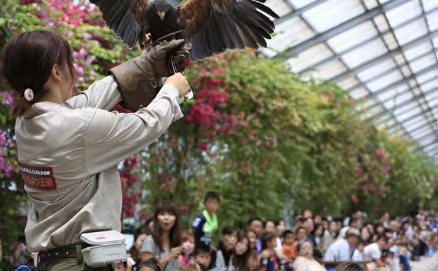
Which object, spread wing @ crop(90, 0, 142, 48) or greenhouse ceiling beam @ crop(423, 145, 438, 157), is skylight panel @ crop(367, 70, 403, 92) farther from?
spread wing @ crop(90, 0, 142, 48)

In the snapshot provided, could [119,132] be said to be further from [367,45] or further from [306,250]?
[367,45]

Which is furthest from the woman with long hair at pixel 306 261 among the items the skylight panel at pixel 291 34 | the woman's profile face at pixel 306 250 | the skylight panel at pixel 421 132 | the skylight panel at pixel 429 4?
the skylight panel at pixel 421 132

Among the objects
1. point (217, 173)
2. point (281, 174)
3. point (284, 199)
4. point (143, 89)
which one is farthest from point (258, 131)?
point (143, 89)

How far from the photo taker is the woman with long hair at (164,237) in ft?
17.1

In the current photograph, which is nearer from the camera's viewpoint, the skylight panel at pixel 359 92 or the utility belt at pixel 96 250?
the utility belt at pixel 96 250

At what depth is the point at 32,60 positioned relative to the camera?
1.88 metres

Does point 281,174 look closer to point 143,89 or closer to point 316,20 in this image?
point 316,20

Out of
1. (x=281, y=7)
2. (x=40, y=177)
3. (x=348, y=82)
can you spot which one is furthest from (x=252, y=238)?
(x=348, y=82)

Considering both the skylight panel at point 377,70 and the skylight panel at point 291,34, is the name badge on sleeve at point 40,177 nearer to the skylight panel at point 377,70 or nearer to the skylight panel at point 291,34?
the skylight panel at point 291,34

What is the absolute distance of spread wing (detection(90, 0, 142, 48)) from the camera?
2471mm

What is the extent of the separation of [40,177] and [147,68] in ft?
1.35

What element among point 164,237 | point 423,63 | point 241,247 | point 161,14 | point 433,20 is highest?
point 433,20

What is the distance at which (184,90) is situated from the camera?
202cm

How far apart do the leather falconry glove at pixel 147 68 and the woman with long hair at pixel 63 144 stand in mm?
108
